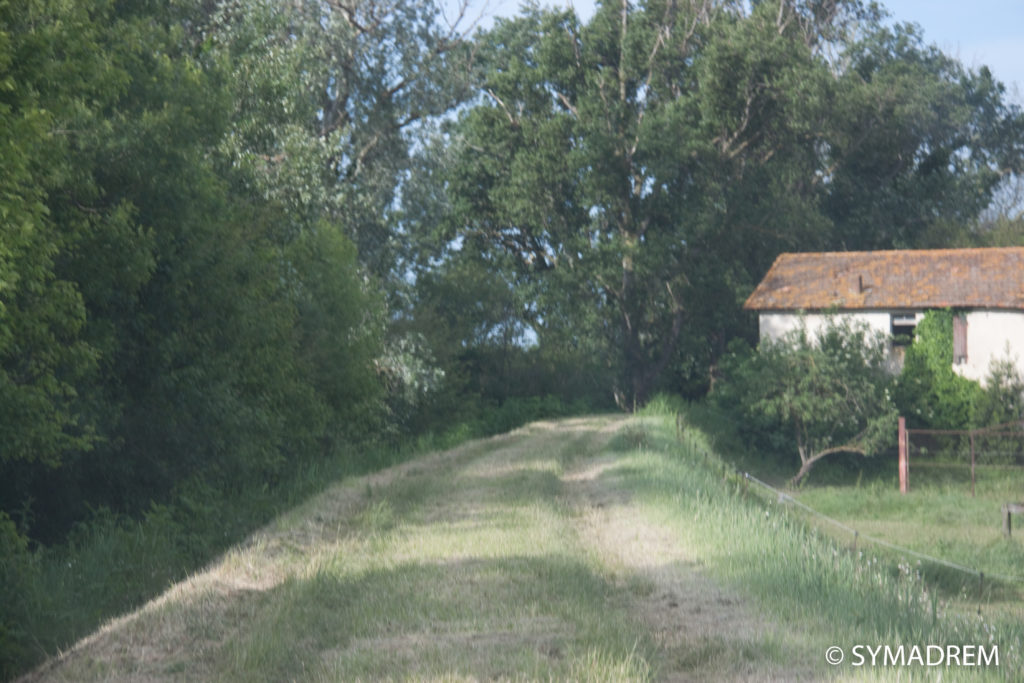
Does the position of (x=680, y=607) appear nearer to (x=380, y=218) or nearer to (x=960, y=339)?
(x=380, y=218)

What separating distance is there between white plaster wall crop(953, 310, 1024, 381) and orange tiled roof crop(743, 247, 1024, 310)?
48 cm

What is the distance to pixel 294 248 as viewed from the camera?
2184 centimetres

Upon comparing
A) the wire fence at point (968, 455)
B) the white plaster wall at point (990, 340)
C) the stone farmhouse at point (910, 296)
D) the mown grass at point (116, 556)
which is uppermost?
the stone farmhouse at point (910, 296)

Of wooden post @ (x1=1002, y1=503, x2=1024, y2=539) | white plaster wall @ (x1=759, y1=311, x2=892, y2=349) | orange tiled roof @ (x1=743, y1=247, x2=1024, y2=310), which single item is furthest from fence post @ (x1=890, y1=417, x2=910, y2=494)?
wooden post @ (x1=1002, y1=503, x2=1024, y2=539)

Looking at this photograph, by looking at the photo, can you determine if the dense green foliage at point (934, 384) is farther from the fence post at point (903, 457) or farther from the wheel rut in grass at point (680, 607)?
the wheel rut in grass at point (680, 607)

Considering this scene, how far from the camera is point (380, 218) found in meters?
33.6

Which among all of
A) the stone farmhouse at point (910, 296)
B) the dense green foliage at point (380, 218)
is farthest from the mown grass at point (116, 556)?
the stone farmhouse at point (910, 296)

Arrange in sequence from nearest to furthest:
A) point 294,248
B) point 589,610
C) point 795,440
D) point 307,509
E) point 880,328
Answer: point 589,610, point 307,509, point 294,248, point 795,440, point 880,328

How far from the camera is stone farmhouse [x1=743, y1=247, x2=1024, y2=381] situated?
1513 inches

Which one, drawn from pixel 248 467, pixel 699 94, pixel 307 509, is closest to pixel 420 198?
pixel 699 94

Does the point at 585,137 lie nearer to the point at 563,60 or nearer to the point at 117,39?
the point at 563,60

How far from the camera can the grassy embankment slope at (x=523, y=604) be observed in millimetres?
6652

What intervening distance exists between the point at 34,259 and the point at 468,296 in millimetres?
28112

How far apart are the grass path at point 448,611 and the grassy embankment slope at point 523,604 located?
Answer: 0.9 inches
